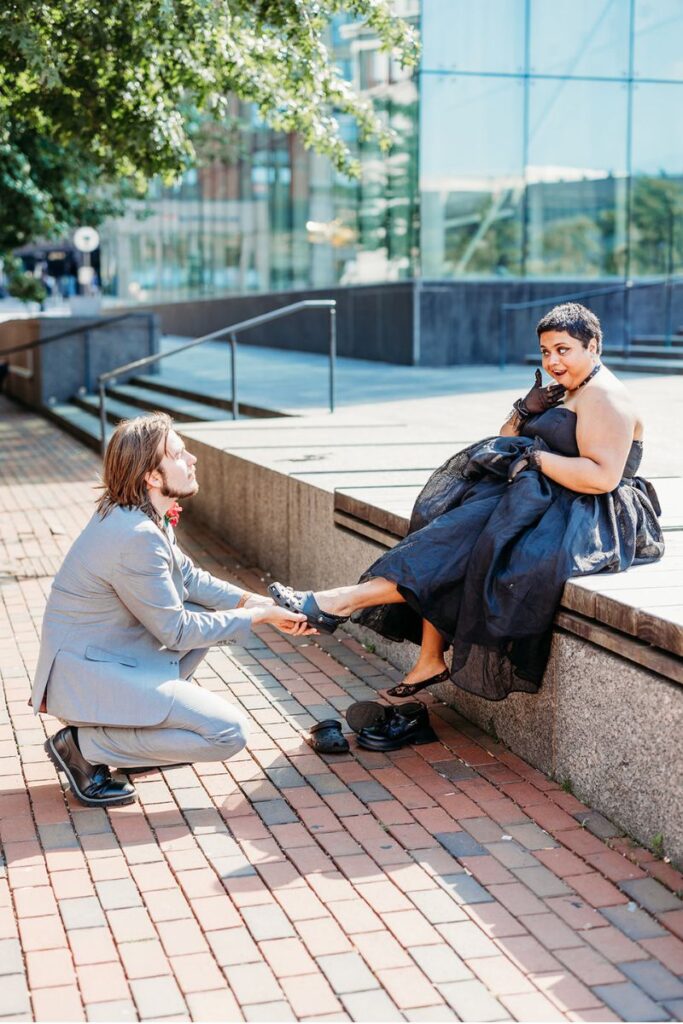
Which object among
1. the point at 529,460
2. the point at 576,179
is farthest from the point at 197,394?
the point at 529,460

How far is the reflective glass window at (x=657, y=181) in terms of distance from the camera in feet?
65.2

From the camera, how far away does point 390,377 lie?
1748cm

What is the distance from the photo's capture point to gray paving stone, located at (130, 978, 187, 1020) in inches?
129

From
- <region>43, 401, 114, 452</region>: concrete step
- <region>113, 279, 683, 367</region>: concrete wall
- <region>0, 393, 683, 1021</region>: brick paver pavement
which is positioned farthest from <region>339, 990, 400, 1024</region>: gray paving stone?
<region>113, 279, 683, 367</region>: concrete wall

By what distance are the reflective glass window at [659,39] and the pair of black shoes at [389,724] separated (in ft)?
54.7

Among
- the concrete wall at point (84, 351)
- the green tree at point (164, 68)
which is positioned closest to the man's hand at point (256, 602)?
the green tree at point (164, 68)

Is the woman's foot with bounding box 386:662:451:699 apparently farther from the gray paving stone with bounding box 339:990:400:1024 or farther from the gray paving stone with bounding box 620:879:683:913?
the gray paving stone with bounding box 339:990:400:1024

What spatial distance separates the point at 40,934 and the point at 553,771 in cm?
197

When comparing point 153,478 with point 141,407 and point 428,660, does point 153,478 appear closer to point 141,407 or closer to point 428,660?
point 428,660

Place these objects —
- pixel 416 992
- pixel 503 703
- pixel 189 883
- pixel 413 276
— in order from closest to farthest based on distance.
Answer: pixel 416 992 < pixel 189 883 < pixel 503 703 < pixel 413 276

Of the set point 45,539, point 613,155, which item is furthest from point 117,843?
point 613,155

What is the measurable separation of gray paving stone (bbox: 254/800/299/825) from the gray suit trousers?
9.7 inches

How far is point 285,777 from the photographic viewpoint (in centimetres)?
494

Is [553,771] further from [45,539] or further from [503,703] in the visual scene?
[45,539]
